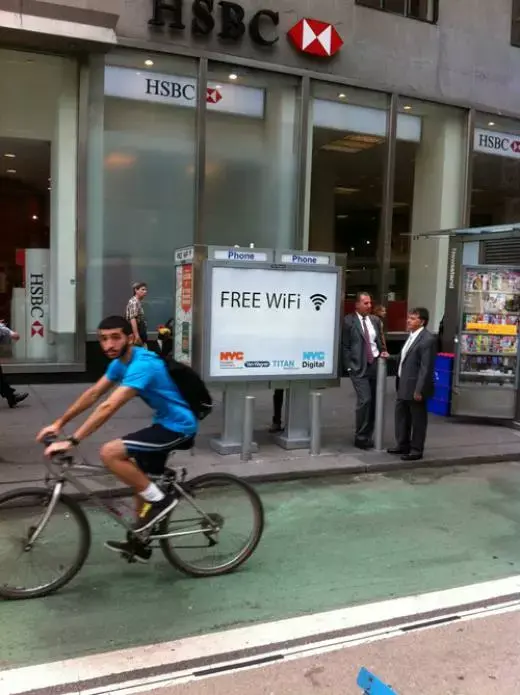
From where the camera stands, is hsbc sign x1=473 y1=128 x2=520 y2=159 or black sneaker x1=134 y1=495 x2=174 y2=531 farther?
hsbc sign x1=473 y1=128 x2=520 y2=159

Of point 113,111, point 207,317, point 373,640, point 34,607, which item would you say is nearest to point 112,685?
point 34,607

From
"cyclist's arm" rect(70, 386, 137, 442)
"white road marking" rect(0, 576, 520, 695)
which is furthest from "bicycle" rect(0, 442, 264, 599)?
"white road marking" rect(0, 576, 520, 695)

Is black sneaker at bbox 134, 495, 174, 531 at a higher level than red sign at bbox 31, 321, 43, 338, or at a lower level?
lower

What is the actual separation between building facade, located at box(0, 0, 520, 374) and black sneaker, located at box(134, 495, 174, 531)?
7.89 m

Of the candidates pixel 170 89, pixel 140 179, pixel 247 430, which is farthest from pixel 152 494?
pixel 170 89

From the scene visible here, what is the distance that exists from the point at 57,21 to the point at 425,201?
8534mm

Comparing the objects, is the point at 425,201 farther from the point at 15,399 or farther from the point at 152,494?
the point at 152,494

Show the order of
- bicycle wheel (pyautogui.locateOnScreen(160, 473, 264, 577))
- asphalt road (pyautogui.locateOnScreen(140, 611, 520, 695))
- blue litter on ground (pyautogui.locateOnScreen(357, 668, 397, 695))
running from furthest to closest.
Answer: bicycle wheel (pyautogui.locateOnScreen(160, 473, 264, 577)), asphalt road (pyautogui.locateOnScreen(140, 611, 520, 695)), blue litter on ground (pyautogui.locateOnScreen(357, 668, 397, 695))

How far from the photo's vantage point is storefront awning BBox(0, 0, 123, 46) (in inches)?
400

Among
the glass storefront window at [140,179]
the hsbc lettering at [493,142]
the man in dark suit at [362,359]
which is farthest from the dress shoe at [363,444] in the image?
the hsbc lettering at [493,142]

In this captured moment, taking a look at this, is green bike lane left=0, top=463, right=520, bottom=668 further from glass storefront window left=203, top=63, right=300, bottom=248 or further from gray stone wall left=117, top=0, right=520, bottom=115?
gray stone wall left=117, top=0, right=520, bottom=115

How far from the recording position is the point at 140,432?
13.3ft

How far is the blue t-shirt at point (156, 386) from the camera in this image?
3893 mm

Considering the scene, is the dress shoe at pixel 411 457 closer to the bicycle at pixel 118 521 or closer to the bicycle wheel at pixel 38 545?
the bicycle at pixel 118 521
